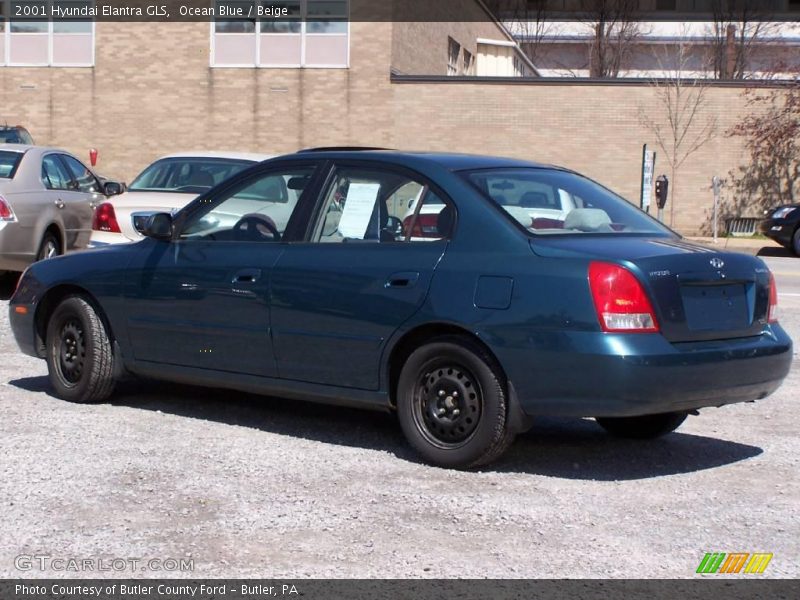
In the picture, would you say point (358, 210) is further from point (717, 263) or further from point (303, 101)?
point (303, 101)

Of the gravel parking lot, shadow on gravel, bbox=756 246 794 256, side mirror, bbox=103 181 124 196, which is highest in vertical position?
side mirror, bbox=103 181 124 196

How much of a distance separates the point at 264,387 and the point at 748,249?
22.4 m

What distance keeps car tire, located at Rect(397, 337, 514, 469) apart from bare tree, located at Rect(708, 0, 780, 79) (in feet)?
142

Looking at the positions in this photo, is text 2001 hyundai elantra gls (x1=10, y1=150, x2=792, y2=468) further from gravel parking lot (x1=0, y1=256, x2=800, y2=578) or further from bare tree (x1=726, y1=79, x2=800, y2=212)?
bare tree (x1=726, y1=79, x2=800, y2=212)

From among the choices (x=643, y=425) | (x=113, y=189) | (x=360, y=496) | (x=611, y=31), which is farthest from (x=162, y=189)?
(x=611, y=31)

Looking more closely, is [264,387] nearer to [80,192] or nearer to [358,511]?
[358,511]

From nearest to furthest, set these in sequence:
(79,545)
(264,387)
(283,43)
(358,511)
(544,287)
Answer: (79,545) → (358,511) → (544,287) → (264,387) → (283,43)

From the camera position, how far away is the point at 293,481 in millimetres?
5969

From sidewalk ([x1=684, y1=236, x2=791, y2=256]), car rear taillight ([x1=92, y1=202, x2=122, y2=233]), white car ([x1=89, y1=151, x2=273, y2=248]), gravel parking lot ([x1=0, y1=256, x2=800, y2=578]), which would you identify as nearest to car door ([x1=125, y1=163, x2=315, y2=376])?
gravel parking lot ([x1=0, y1=256, x2=800, y2=578])

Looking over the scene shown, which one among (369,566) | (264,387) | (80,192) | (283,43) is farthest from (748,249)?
(369,566)

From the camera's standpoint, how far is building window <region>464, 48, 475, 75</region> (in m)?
42.3

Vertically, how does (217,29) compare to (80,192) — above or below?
above

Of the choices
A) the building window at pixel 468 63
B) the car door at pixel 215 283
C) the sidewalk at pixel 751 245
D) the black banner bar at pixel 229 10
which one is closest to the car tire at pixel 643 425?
the car door at pixel 215 283

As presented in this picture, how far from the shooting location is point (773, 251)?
27219mm
